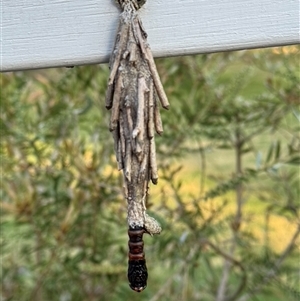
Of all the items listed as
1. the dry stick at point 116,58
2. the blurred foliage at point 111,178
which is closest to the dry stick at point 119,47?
the dry stick at point 116,58

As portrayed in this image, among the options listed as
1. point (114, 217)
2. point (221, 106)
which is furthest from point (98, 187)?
point (221, 106)

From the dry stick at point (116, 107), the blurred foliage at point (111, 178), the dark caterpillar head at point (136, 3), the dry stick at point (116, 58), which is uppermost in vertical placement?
the dark caterpillar head at point (136, 3)

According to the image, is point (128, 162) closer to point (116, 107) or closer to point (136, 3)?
point (116, 107)

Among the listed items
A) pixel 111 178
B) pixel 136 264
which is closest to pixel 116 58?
pixel 136 264

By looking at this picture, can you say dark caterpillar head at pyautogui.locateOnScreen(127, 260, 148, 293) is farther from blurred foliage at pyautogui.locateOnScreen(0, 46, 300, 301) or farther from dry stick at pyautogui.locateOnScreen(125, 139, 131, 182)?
blurred foliage at pyautogui.locateOnScreen(0, 46, 300, 301)

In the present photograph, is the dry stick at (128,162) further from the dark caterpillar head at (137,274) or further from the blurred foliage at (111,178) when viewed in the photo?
the blurred foliage at (111,178)

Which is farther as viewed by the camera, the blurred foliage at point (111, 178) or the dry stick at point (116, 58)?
the blurred foliage at point (111, 178)
